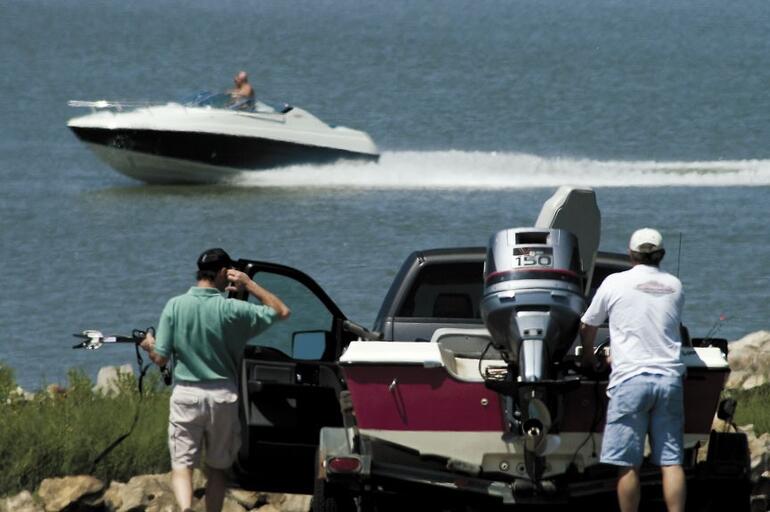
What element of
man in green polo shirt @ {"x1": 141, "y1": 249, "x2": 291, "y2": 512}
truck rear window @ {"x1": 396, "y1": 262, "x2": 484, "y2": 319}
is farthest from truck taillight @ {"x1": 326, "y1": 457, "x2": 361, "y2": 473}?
truck rear window @ {"x1": 396, "y1": 262, "x2": 484, "y2": 319}

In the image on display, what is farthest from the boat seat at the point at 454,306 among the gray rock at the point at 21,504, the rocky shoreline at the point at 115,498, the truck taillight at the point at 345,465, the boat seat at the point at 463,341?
the gray rock at the point at 21,504

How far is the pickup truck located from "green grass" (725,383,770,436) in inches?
77.6

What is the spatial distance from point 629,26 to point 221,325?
359 feet

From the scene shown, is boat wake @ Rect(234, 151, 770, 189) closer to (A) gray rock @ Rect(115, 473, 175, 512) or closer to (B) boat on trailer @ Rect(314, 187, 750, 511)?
(A) gray rock @ Rect(115, 473, 175, 512)

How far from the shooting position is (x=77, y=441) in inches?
478

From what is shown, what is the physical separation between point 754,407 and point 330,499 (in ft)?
15.1

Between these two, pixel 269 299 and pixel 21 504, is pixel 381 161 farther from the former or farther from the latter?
pixel 269 299

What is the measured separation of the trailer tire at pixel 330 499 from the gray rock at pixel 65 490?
1947 mm

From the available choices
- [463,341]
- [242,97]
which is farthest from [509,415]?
[242,97]

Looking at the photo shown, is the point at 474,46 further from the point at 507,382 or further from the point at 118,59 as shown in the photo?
the point at 507,382

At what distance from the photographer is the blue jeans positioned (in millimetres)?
9086

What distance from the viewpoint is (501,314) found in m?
9.36

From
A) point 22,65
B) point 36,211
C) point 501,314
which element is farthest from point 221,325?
point 22,65

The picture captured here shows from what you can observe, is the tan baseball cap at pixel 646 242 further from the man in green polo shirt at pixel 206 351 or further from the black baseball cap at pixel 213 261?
the black baseball cap at pixel 213 261
